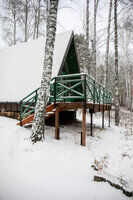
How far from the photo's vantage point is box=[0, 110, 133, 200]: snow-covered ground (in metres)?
2.45

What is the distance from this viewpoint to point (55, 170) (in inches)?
123

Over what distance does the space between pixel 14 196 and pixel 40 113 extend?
234 centimetres

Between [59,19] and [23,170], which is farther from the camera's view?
[59,19]

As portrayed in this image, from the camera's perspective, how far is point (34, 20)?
15.9m

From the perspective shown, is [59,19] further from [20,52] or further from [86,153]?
[86,153]

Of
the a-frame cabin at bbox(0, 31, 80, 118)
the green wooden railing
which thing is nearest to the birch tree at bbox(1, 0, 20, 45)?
the a-frame cabin at bbox(0, 31, 80, 118)

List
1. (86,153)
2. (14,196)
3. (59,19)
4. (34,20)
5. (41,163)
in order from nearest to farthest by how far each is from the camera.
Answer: (14,196)
(41,163)
(86,153)
(59,19)
(34,20)

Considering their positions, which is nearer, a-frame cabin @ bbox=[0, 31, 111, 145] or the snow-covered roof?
a-frame cabin @ bbox=[0, 31, 111, 145]

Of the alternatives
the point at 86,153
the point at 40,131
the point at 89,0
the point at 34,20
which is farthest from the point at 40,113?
the point at 34,20

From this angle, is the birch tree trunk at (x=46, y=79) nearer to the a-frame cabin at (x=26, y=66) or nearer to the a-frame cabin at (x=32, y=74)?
the a-frame cabin at (x=32, y=74)

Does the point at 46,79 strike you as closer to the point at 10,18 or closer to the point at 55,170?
the point at 55,170

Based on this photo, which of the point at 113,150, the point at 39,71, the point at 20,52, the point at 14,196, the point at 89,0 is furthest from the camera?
the point at 89,0

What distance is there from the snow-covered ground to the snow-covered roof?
11.9ft

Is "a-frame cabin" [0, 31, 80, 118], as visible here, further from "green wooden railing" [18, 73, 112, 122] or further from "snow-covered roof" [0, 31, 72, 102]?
"green wooden railing" [18, 73, 112, 122]
